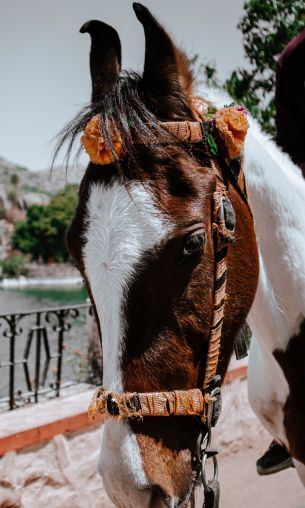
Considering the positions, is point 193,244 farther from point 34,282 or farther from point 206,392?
point 34,282

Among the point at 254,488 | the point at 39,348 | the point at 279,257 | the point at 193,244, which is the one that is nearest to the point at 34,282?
the point at 39,348

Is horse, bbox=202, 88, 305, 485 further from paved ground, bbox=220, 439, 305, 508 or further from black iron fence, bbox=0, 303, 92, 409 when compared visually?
black iron fence, bbox=0, 303, 92, 409

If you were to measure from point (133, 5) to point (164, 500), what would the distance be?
1515mm

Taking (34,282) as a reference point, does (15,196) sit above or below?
below

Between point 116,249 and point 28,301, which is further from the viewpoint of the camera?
point 28,301

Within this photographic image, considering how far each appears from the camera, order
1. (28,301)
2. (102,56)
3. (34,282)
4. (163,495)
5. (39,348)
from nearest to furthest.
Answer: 1. (163,495)
2. (102,56)
3. (39,348)
4. (28,301)
5. (34,282)

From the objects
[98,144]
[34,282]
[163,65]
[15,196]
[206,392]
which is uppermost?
[163,65]

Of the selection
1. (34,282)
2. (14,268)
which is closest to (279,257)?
(34,282)

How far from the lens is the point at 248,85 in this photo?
5.45 meters

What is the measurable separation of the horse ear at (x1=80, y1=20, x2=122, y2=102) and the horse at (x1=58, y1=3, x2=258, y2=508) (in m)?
0.10

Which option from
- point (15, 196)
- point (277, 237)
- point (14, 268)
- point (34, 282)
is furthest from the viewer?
point (15, 196)

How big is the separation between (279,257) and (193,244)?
61cm

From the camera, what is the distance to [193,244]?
1.56m

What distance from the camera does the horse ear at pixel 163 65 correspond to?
1644mm
